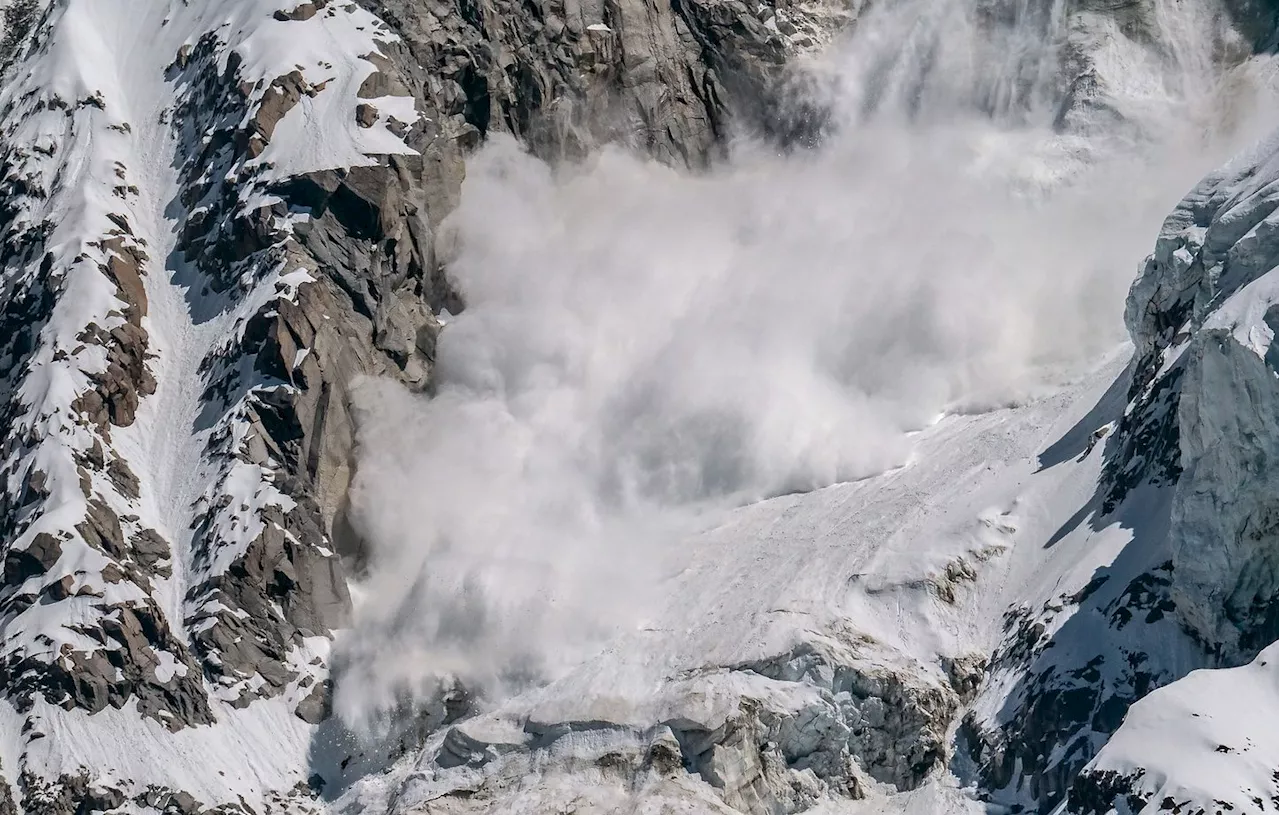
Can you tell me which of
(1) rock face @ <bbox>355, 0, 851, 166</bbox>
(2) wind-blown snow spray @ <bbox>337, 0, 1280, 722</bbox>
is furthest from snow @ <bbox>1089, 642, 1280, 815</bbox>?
(1) rock face @ <bbox>355, 0, 851, 166</bbox>

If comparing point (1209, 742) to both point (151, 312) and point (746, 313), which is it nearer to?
point (746, 313)

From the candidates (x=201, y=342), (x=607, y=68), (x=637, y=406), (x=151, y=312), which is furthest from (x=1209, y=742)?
(x=607, y=68)

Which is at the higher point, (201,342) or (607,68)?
(607,68)

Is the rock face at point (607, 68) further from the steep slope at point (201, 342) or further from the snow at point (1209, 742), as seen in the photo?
the snow at point (1209, 742)

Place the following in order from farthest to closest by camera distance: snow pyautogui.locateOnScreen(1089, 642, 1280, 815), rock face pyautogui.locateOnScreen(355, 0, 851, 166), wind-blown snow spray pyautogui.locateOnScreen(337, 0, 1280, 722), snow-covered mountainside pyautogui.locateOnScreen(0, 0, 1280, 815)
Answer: rock face pyautogui.locateOnScreen(355, 0, 851, 166), wind-blown snow spray pyautogui.locateOnScreen(337, 0, 1280, 722), snow-covered mountainside pyautogui.locateOnScreen(0, 0, 1280, 815), snow pyautogui.locateOnScreen(1089, 642, 1280, 815)

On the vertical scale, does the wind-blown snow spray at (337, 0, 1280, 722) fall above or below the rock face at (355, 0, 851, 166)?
below

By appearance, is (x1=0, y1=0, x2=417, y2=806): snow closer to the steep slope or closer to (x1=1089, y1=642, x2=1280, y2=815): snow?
the steep slope
